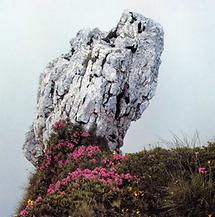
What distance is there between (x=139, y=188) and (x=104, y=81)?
13371 millimetres

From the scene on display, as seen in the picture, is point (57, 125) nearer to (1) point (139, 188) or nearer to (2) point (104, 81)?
(2) point (104, 81)

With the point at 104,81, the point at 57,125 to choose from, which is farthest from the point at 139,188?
the point at 104,81

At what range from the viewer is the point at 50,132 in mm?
27234

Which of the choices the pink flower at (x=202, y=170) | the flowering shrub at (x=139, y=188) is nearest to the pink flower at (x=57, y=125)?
the flowering shrub at (x=139, y=188)

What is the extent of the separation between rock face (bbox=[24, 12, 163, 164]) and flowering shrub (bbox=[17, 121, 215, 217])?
245 inches

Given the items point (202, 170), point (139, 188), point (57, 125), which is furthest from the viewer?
point (57, 125)

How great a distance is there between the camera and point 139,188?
1390 centimetres

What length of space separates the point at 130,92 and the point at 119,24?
6.13m

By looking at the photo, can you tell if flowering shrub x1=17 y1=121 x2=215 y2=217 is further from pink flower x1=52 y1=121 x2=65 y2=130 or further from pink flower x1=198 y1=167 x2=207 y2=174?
pink flower x1=52 y1=121 x2=65 y2=130

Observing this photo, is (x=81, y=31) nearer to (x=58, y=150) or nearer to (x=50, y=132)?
(x=50, y=132)

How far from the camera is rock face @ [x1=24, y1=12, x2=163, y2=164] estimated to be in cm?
2647

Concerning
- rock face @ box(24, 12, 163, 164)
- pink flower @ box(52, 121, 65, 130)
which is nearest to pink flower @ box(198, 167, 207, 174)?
rock face @ box(24, 12, 163, 164)

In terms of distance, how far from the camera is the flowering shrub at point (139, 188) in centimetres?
1108

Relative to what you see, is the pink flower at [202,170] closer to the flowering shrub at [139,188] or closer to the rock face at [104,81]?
the flowering shrub at [139,188]
